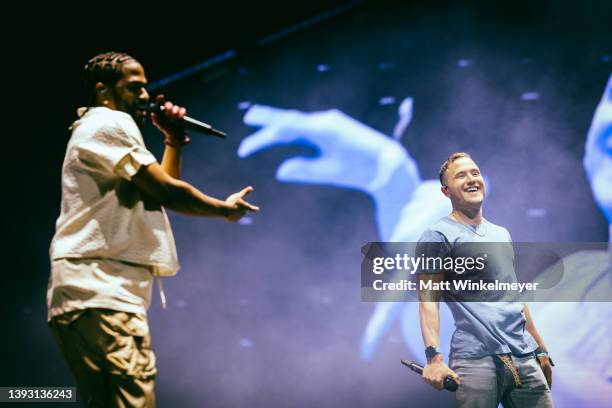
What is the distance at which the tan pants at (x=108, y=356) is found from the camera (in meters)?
1.35

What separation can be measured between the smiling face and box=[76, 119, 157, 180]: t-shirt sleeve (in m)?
1.15

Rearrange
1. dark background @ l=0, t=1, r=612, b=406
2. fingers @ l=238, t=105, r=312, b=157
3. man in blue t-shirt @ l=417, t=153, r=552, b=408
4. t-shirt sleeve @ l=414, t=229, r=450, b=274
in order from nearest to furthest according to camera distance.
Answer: man in blue t-shirt @ l=417, t=153, r=552, b=408 → t-shirt sleeve @ l=414, t=229, r=450, b=274 → dark background @ l=0, t=1, r=612, b=406 → fingers @ l=238, t=105, r=312, b=157

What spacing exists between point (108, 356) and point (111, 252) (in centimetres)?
22

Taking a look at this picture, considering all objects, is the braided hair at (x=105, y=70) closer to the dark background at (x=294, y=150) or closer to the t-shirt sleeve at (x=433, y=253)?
the t-shirt sleeve at (x=433, y=253)

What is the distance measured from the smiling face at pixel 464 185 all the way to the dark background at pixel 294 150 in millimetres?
1450

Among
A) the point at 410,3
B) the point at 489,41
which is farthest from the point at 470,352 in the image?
the point at 410,3

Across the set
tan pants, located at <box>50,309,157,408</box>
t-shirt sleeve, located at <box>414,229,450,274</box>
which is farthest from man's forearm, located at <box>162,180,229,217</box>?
t-shirt sleeve, located at <box>414,229,450,274</box>

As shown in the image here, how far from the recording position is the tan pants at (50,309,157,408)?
1.35 meters

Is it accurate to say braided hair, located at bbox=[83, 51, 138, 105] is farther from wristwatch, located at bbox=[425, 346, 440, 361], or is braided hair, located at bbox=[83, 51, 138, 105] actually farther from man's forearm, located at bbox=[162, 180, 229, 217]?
wristwatch, located at bbox=[425, 346, 440, 361]

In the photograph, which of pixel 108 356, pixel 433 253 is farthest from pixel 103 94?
pixel 433 253

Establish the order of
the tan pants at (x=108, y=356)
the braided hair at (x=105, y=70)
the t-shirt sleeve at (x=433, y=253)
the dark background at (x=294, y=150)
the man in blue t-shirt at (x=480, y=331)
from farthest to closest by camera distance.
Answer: the dark background at (x=294, y=150)
the t-shirt sleeve at (x=433, y=253)
the man in blue t-shirt at (x=480, y=331)
the braided hair at (x=105, y=70)
the tan pants at (x=108, y=356)

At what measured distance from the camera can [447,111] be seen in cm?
372

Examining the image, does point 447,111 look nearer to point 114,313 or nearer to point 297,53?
point 297,53

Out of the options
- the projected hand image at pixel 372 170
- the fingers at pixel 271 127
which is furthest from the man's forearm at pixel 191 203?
the fingers at pixel 271 127
